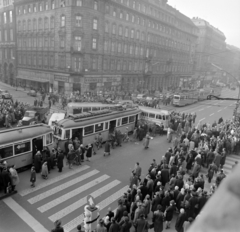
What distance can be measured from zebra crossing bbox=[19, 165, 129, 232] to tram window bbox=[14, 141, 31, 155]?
7.34 ft

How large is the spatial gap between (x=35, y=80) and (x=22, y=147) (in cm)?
3586

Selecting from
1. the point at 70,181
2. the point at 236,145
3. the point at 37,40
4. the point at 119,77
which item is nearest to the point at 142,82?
the point at 119,77

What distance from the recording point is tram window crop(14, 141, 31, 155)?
13.0m

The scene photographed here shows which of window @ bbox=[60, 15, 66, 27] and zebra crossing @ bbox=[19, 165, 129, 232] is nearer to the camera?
zebra crossing @ bbox=[19, 165, 129, 232]

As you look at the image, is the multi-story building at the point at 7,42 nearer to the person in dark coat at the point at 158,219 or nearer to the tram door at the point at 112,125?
the tram door at the point at 112,125

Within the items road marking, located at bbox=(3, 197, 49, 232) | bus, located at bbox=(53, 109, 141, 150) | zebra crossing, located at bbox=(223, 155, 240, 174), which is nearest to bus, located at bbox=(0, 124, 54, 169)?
bus, located at bbox=(53, 109, 141, 150)

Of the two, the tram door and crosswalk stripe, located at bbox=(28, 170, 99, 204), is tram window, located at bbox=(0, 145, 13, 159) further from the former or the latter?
the tram door

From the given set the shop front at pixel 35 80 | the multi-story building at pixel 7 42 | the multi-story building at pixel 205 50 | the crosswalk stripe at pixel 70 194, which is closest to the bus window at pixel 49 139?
the crosswalk stripe at pixel 70 194

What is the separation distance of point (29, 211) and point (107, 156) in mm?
7650

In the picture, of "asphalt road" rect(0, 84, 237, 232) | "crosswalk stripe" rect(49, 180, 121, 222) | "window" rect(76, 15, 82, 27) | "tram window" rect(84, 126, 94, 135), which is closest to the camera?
"asphalt road" rect(0, 84, 237, 232)

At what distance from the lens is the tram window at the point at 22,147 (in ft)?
42.8

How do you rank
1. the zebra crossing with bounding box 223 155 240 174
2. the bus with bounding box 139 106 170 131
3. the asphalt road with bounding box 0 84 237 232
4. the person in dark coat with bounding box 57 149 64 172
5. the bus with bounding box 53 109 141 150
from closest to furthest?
1. the asphalt road with bounding box 0 84 237 232
2. the person in dark coat with bounding box 57 149 64 172
3. the bus with bounding box 53 109 141 150
4. the zebra crossing with bounding box 223 155 240 174
5. the bus with bounding box 139 106 170 131

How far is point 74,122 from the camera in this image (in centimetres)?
1688

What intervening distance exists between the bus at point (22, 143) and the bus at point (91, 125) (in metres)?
1.36
